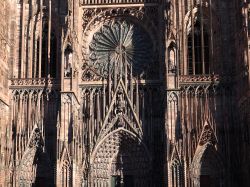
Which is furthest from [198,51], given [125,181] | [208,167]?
[125,181]

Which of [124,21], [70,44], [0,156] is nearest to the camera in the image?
[0,156]

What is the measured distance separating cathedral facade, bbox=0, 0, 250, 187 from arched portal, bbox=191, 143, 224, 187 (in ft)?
0.19

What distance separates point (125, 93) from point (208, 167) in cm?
680

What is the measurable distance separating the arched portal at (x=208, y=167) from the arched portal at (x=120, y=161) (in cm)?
302

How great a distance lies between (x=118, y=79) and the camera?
114 feet

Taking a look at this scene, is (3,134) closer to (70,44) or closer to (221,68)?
(70,44)

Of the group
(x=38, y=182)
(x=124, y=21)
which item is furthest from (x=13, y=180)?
(x=124, y=21)

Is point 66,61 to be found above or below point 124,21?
below

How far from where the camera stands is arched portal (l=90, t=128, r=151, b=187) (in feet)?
109

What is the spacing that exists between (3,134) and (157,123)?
929 centimetres

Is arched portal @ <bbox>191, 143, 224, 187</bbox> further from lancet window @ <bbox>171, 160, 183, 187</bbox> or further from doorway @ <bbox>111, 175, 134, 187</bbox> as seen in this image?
doorway @ <bbox>111, 175, 134, 187</bbox>

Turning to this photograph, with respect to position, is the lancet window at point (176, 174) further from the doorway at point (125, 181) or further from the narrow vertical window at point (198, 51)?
the narrow vertical window at point (198, 51)

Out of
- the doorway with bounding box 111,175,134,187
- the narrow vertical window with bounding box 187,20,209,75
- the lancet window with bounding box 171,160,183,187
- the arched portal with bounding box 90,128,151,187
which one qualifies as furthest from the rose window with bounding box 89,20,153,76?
the lancet window with bounding box 171,160,183,187

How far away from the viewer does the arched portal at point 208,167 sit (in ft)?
106
